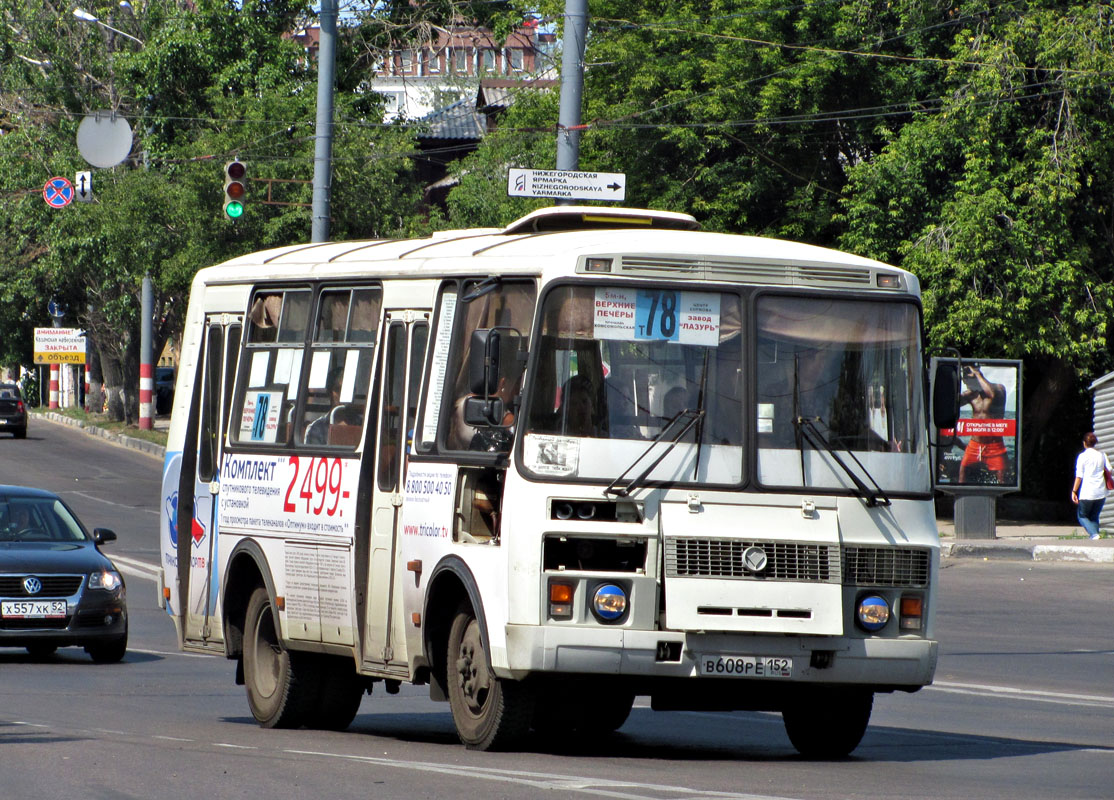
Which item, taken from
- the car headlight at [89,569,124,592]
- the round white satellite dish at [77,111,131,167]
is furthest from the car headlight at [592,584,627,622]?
the round white satellite dish at [77,111,131,167]

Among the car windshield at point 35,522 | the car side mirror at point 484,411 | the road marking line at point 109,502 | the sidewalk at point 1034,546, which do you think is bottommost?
the road marking line at point 109,502

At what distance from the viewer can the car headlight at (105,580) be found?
16.4 m

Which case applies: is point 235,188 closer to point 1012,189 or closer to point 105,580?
point 105,580

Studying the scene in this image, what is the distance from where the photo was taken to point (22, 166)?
171 ft

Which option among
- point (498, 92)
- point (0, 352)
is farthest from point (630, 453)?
point (498, 92)

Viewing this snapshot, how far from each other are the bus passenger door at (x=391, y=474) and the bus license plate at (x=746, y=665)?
1.89m

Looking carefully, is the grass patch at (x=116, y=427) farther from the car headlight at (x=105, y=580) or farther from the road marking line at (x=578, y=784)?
the road marking line at (x=578, y=784)

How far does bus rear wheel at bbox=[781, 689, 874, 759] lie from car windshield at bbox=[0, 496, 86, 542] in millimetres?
9221

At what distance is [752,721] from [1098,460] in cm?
1680

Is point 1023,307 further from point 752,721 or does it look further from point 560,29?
point 752,721

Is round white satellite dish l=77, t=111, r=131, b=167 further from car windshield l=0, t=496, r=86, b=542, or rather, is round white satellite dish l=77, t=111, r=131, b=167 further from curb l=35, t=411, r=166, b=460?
car windshield l=0, t=496, r=86, b=542

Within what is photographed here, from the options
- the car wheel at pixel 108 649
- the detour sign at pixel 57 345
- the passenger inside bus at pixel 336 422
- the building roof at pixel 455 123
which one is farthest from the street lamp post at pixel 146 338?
the passenger inside bus at pixel 336 422

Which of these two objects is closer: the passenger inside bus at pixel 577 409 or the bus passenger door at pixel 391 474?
the passenger inside bus at pixel 577 409

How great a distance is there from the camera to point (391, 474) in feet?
33.3
